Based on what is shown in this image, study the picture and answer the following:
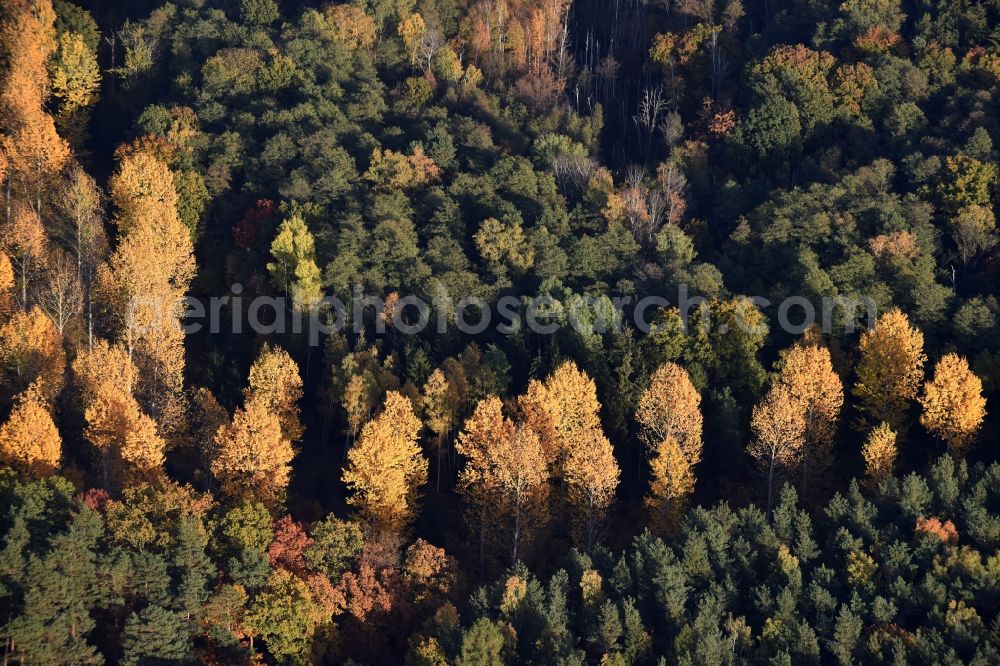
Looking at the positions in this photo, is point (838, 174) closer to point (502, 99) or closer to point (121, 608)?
point (502, 99)

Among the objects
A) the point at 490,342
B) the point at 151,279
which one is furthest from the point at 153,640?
the point at 490,342

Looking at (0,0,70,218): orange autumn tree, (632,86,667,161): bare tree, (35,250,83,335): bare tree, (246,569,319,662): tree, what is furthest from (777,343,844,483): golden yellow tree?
(0,0,70,218): orange autumn tree

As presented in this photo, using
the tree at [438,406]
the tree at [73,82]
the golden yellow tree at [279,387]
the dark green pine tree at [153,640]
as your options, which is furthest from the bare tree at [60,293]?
the dark green pine tree at [153,640]

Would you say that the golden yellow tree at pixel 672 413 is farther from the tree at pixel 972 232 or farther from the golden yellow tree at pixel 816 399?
the tree at pixel 972 232

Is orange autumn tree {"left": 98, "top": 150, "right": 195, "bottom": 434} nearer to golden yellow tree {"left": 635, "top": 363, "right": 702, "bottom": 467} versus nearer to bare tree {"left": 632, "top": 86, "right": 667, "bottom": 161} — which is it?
golden yellow tree {"left": 635, "top": 363, "right": 702, "bottom": 467}

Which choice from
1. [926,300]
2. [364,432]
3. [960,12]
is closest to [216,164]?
[364,432]

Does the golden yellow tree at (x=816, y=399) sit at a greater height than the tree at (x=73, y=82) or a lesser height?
lesser
